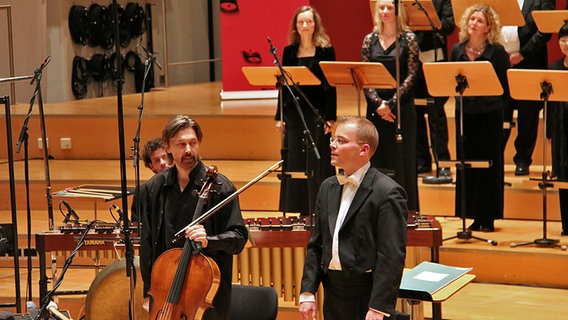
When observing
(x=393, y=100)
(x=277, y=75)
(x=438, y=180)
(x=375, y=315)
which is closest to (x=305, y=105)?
(x=277, y=75)

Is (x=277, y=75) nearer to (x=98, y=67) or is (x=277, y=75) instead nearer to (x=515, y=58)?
(x=515, y=58)

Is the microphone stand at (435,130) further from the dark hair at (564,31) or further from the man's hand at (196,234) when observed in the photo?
the man's hand at (196,234)

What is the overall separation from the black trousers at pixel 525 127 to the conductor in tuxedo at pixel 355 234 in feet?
12.3

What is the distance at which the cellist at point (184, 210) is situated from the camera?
463 cm

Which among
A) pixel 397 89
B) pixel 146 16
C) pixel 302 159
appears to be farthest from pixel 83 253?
pixel 146 16

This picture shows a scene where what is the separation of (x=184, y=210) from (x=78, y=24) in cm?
758

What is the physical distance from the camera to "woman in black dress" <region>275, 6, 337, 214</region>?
290 inches

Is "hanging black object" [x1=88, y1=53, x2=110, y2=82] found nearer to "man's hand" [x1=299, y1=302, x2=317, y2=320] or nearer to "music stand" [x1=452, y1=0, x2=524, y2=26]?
"music stand" [x1=452, y1=0, x2=524, y2=26]

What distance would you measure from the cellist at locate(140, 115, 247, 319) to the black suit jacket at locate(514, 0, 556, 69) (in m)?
4.03

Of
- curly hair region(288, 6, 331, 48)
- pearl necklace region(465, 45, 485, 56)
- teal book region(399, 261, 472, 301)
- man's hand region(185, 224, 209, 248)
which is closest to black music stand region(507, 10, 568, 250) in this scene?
pearl necklace region(465, 45, 485, 56)

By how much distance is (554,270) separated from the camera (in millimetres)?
6645

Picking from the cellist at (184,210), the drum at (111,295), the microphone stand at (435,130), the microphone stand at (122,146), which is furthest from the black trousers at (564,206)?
the microphone stand at (122,146)

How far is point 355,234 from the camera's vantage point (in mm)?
4410

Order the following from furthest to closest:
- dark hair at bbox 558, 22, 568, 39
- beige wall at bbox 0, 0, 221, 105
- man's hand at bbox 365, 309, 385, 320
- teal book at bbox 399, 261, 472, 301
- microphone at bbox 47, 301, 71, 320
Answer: beige wall at bbox 0, 0, 221, 105, dark hair at bbox 558, 22, 568, 39, teal book at bbox 399, 261, 472, 301, man's hand at bbox 365, 309, 385, 320, microphone at bbox 47, 301, 71, 320
